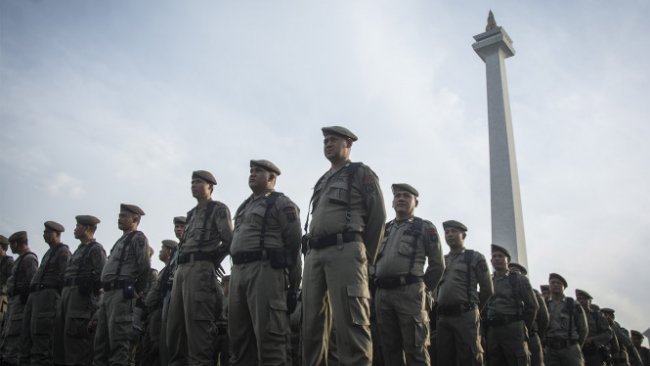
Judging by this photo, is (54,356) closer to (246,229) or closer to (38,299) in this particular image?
(38,299)

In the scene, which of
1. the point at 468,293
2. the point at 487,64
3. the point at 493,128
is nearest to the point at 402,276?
the point at 468,293

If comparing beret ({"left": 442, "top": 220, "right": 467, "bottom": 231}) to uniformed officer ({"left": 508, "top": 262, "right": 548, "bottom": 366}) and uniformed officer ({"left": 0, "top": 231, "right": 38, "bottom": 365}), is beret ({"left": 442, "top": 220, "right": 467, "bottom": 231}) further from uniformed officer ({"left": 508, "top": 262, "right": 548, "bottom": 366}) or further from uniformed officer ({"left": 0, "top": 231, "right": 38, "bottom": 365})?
uniformed officer ({"left": 0, "top": 231, "right": 38, "bottom": 365})

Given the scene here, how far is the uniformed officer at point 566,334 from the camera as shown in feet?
33.3

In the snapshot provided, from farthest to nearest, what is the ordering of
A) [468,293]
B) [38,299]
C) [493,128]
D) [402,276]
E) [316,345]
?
[493,128] → [38,299] → [468,293] → [402,276] → [316,345]

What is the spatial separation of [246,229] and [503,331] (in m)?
5.16

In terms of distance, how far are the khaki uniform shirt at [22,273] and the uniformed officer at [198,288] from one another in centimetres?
474

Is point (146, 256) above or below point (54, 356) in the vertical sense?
above

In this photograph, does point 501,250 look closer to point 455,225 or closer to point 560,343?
point 455,225

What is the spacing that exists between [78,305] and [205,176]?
10.1 ft

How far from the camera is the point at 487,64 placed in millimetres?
25828

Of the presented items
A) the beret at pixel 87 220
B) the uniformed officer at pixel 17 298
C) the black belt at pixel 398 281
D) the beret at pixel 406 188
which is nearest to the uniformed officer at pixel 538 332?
the beret at pixel 406 188

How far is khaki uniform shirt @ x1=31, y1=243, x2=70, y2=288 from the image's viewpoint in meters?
8.45

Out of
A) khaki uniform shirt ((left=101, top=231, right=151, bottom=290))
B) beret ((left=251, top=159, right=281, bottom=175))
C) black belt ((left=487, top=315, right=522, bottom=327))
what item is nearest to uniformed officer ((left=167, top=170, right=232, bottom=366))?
beret ((left=251, top=159, right=281, bottom=175))

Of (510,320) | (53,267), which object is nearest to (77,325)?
(53,267)
